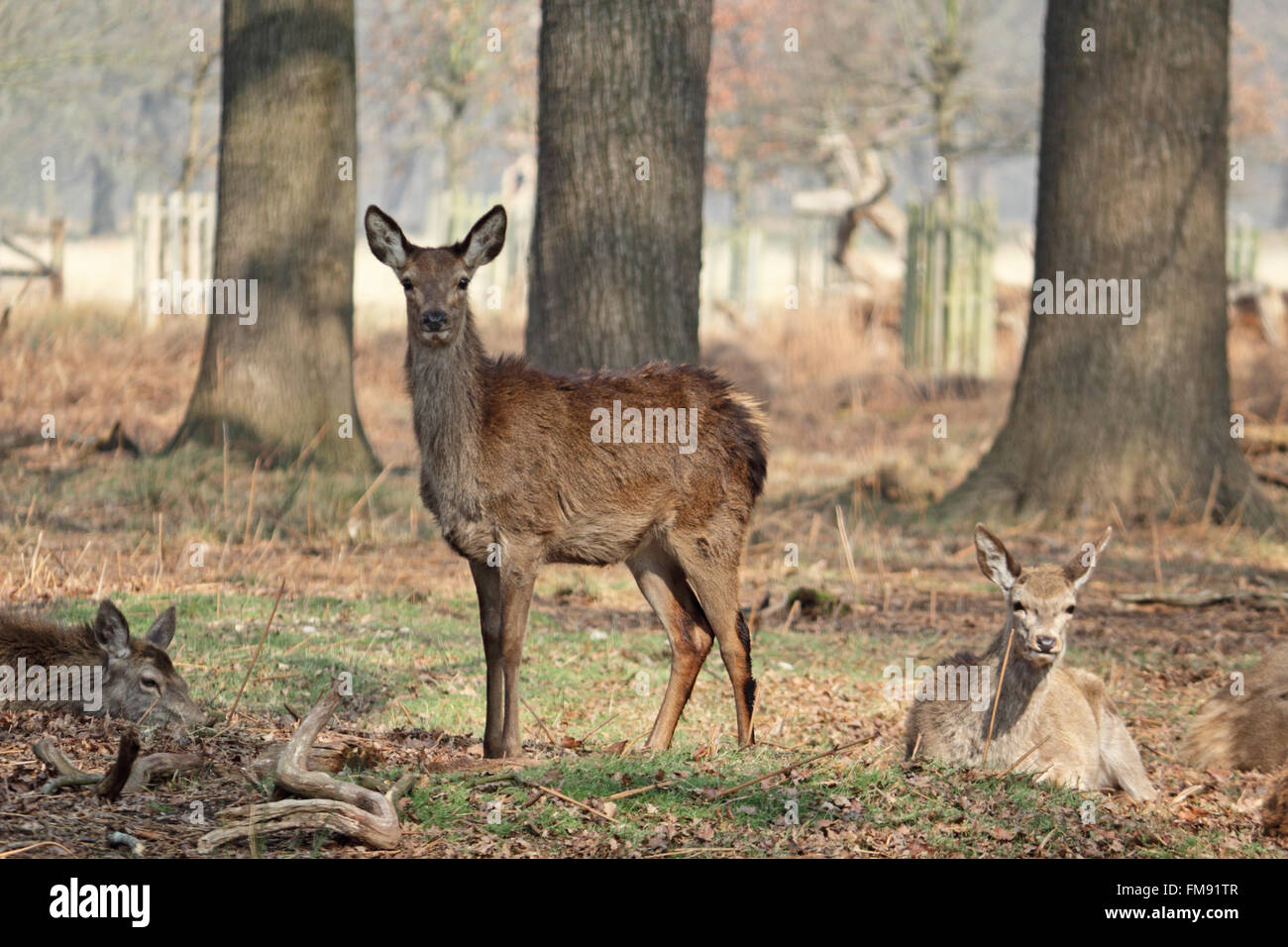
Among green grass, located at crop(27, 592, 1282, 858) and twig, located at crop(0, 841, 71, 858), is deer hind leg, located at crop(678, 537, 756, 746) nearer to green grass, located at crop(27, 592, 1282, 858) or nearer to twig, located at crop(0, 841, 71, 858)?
green grass, located at crop(27, 592, 1282, 858)

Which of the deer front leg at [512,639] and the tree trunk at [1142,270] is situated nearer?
the deer front leg at [512,639]

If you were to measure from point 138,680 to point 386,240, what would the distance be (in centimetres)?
228

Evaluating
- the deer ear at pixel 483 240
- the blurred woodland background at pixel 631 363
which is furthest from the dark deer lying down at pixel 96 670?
the deer ear at pixel 483 240

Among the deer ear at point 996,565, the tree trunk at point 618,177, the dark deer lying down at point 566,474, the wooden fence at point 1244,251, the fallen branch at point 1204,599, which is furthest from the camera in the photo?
the wooden fence at point 1244,251

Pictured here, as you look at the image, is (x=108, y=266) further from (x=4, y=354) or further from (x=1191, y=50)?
(x=1191, y=50)

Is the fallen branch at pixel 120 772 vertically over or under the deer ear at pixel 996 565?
under

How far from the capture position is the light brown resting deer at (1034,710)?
Answer: 284 inches

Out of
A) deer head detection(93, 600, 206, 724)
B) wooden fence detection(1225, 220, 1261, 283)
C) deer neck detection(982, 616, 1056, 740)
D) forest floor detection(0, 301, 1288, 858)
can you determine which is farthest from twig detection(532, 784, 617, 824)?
wooden fence detection(1225, 220, 1261, 283)

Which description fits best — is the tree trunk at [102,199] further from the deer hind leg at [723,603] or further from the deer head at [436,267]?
the deer hind leg at [723,603]

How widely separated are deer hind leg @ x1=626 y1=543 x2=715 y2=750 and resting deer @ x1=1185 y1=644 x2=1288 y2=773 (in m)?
2.76

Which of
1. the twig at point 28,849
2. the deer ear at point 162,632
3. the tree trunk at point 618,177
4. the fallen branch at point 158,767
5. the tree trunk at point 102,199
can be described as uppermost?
the tree trunk at point 102,199

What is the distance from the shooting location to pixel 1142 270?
13.2 m

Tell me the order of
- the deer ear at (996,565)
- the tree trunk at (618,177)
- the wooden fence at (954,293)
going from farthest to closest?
the wooden fence at (954,293)
the tree trunk at (618,177)
the deer ear at (996,565)

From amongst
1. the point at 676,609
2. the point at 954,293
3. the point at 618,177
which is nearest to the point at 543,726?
the point at 676,609
